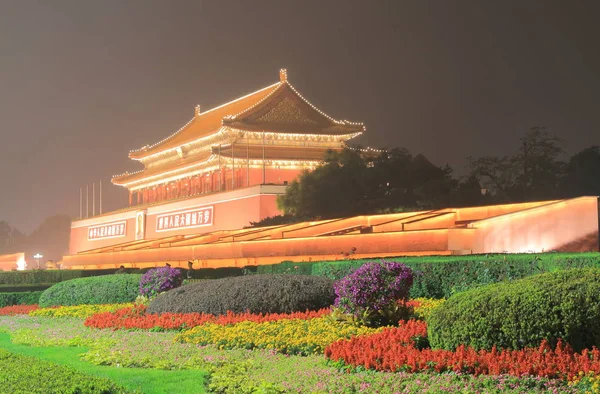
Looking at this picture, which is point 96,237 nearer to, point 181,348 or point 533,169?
point 533,169

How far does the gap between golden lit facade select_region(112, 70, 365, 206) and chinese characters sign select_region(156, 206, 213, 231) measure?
5.15 ft

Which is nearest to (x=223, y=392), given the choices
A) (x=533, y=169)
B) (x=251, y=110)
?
(x=533, y=169)

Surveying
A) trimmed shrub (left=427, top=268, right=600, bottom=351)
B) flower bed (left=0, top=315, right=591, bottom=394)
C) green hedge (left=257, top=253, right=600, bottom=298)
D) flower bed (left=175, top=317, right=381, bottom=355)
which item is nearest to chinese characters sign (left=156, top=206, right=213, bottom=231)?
green hedge (left=257, top=253, right=600, bottom=298)

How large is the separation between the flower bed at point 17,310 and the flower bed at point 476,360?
12.0m

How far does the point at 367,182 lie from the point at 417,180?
96.2 inches

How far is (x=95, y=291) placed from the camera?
18312 millimetres

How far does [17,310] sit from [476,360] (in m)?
14.2

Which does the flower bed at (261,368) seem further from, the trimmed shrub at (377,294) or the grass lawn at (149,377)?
the trimmed shrub at (377,294)

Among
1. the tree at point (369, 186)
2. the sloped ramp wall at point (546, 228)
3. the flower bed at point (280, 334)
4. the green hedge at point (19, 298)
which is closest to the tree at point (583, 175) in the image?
the tree at point (369, 186)

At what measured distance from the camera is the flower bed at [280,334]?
931 cm

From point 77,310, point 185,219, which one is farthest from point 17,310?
point 185,219

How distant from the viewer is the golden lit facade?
4294 centimetres

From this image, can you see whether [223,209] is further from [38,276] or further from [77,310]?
[77,310]

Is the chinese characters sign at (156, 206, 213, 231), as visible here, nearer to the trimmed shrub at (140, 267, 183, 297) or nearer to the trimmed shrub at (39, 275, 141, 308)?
the trimmed shrub at (39, 275, 141, 308)
